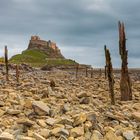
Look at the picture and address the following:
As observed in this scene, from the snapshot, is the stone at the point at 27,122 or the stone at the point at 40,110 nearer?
the stone at the point at 27,122

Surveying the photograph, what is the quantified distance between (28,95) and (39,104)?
20.6 feet

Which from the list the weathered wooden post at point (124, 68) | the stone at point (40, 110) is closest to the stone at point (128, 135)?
the stone at point (40, 110)

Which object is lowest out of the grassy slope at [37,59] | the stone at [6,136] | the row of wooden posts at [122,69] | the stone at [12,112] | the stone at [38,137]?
the stone at [38,137]

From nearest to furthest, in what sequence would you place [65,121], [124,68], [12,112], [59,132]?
[59,132] → [65,121] → [12,112] → [124,68]

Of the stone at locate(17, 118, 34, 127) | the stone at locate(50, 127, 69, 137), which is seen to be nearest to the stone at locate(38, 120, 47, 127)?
the stone at locate(17, 118, 34, 127)

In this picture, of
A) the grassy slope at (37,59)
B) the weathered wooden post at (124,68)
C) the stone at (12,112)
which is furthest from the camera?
the grassy slope at (37,59)

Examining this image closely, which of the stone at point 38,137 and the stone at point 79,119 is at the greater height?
the stone at point 79,119

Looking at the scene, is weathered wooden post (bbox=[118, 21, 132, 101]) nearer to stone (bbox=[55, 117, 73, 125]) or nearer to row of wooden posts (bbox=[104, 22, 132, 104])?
row of wooden posts (bbox=[104, 22, 132, 104])

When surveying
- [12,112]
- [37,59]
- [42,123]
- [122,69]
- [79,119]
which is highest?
[37,59]

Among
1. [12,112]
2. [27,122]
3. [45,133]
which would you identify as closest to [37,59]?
[12,112]

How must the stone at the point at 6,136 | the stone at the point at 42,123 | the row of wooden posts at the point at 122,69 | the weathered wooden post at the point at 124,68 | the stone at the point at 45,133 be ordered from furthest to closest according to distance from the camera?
the weathered wooden post at the point at 124,68
the row of wooden posts at the point at 122,69
the stone at the point at 42,123
the stone at the point at 45,133
the stone at the point at 6,136

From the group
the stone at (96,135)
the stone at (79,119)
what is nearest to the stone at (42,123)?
the stone at (79,119)

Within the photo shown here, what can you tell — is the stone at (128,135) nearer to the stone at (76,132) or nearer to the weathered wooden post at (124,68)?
the stone at (76,132)

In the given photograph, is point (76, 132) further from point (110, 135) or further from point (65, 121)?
point (110, 135)
